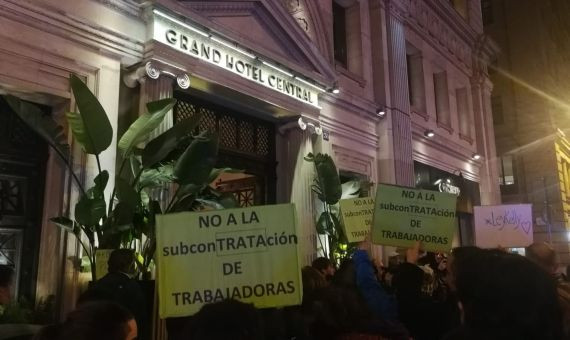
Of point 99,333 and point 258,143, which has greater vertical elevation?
point 258,143

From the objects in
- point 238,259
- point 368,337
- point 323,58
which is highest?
point 323,58

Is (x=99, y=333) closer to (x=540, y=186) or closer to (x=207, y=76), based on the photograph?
(x=207, y=76)

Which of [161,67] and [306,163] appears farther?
[306,163]

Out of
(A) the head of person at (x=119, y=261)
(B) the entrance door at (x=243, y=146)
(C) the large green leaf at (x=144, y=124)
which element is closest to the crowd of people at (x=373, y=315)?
(A) the head of person at (x=119, y=261)

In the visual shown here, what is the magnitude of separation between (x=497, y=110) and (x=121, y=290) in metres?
28.4

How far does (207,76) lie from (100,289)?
4.75 meters

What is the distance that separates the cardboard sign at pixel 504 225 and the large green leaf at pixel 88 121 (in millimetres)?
5870

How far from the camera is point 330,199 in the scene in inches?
386

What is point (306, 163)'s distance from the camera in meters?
10.7

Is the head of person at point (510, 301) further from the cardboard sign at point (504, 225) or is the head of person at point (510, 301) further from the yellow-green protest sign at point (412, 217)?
the cardboard sign at point (504, 225)

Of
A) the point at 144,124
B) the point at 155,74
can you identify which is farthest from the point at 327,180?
the point at 144,124

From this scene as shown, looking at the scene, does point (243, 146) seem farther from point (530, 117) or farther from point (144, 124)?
point (530, 117)

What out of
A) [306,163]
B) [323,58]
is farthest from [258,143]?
[323,58]

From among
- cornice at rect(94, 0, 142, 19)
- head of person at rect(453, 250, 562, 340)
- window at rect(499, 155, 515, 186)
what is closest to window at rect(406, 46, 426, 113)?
cornice at rect(94, 0, 142, 19)
